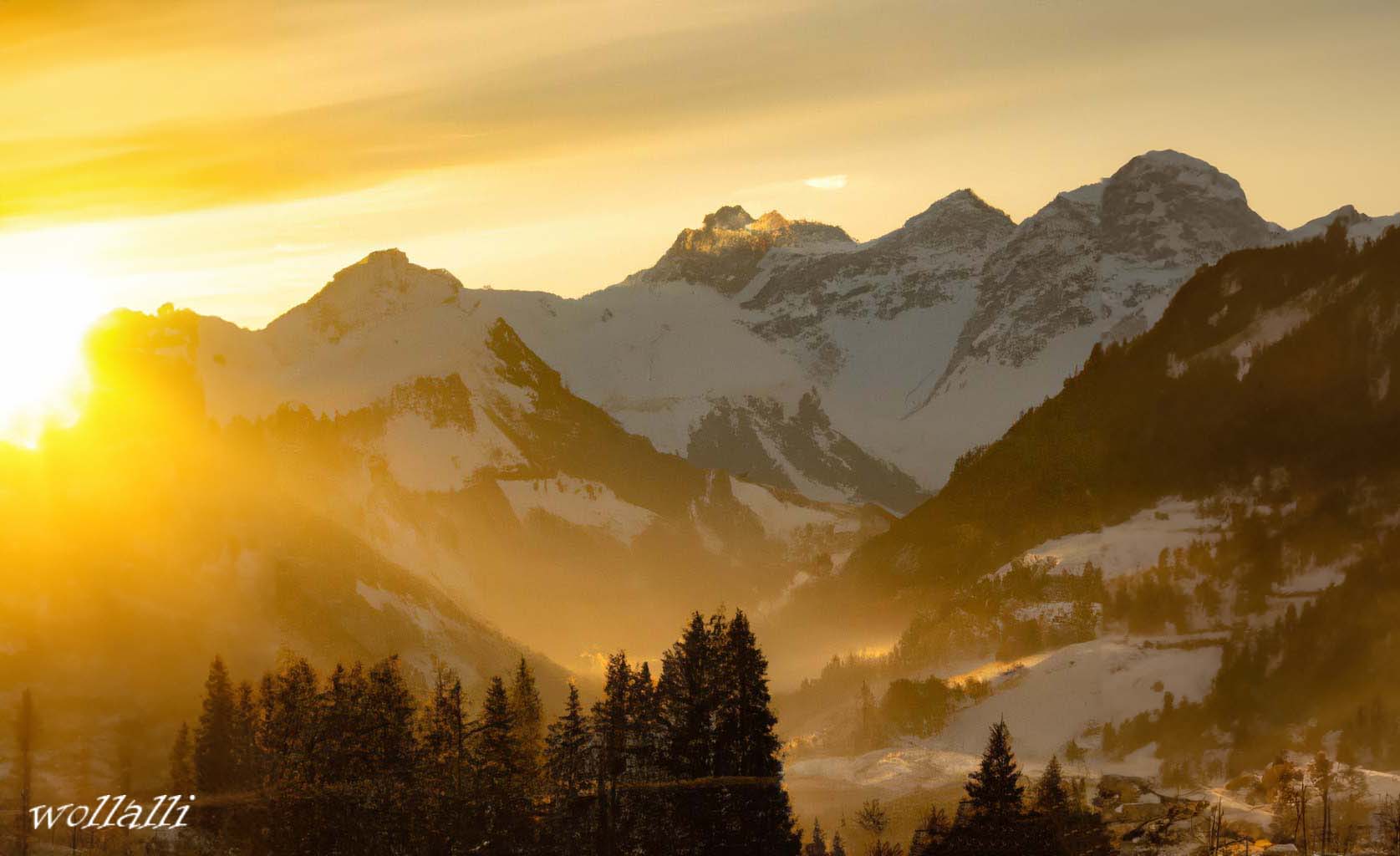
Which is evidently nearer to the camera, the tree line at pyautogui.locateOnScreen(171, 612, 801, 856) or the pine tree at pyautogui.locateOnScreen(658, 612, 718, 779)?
the tree line at pyautogui.locateOnScreen(171, 612, 801, 856)

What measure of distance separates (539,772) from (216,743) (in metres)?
36.3

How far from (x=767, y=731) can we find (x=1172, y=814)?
111ft

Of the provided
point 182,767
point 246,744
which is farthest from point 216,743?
point 182,767

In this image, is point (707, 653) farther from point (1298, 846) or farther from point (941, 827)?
point (1298, 846)

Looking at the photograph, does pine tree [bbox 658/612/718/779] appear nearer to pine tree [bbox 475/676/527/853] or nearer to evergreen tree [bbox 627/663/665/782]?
evergreen tree [bbox 627/663/665/782]

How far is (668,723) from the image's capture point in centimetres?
13450

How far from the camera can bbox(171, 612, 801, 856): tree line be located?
428 feet

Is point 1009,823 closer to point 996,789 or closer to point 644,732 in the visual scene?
point 996,789

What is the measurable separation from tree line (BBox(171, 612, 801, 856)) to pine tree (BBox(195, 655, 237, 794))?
13.1m

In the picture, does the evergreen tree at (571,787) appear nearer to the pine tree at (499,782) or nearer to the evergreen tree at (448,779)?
the pine tree at (499,782)
